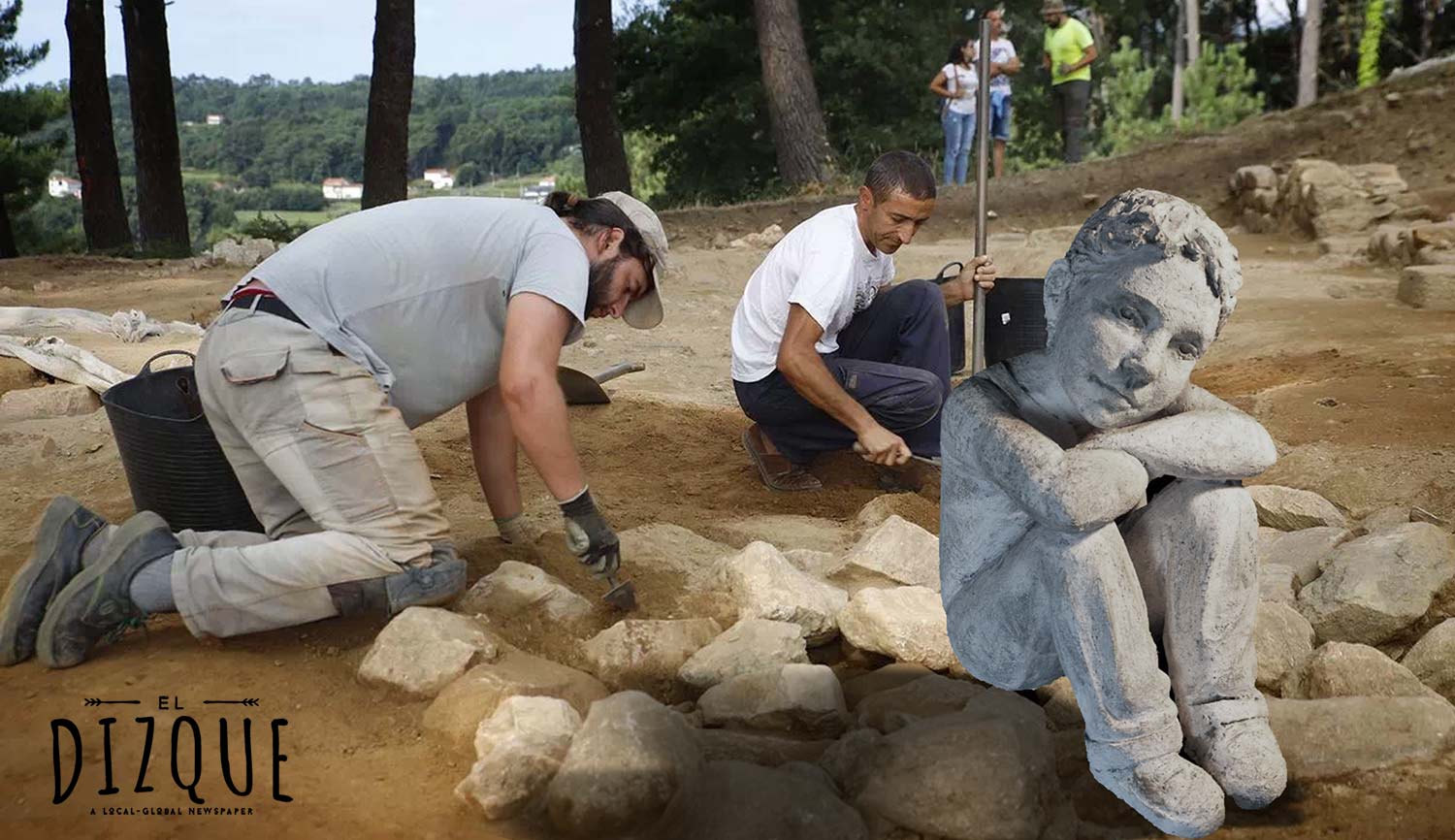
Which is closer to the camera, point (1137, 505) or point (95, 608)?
point (1137, 505)

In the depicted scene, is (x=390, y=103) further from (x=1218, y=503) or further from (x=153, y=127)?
(x=1218, y=503)

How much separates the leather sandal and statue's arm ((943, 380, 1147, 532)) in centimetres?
285

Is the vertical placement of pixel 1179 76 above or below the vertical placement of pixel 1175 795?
above

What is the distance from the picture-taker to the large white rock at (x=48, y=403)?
5.52m

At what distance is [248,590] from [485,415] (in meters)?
0.97

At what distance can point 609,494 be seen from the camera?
4.75 m

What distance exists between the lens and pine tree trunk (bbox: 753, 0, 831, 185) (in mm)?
13109

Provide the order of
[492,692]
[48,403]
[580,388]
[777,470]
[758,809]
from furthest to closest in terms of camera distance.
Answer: [580,388] → [48,403] → [777,470] → [492,692] → [758,809]

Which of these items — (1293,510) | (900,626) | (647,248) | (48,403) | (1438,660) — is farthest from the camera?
(48,403)

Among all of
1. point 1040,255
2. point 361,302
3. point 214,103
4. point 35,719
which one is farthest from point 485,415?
point 214,103

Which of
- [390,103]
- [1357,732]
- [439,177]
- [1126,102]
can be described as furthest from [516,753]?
[439,177]

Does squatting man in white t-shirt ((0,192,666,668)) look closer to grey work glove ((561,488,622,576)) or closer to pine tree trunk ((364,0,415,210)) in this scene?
grey work glove ((561,488,622,576))

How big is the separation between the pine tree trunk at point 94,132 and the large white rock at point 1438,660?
39.0ft

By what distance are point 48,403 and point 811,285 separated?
359 centimetres
